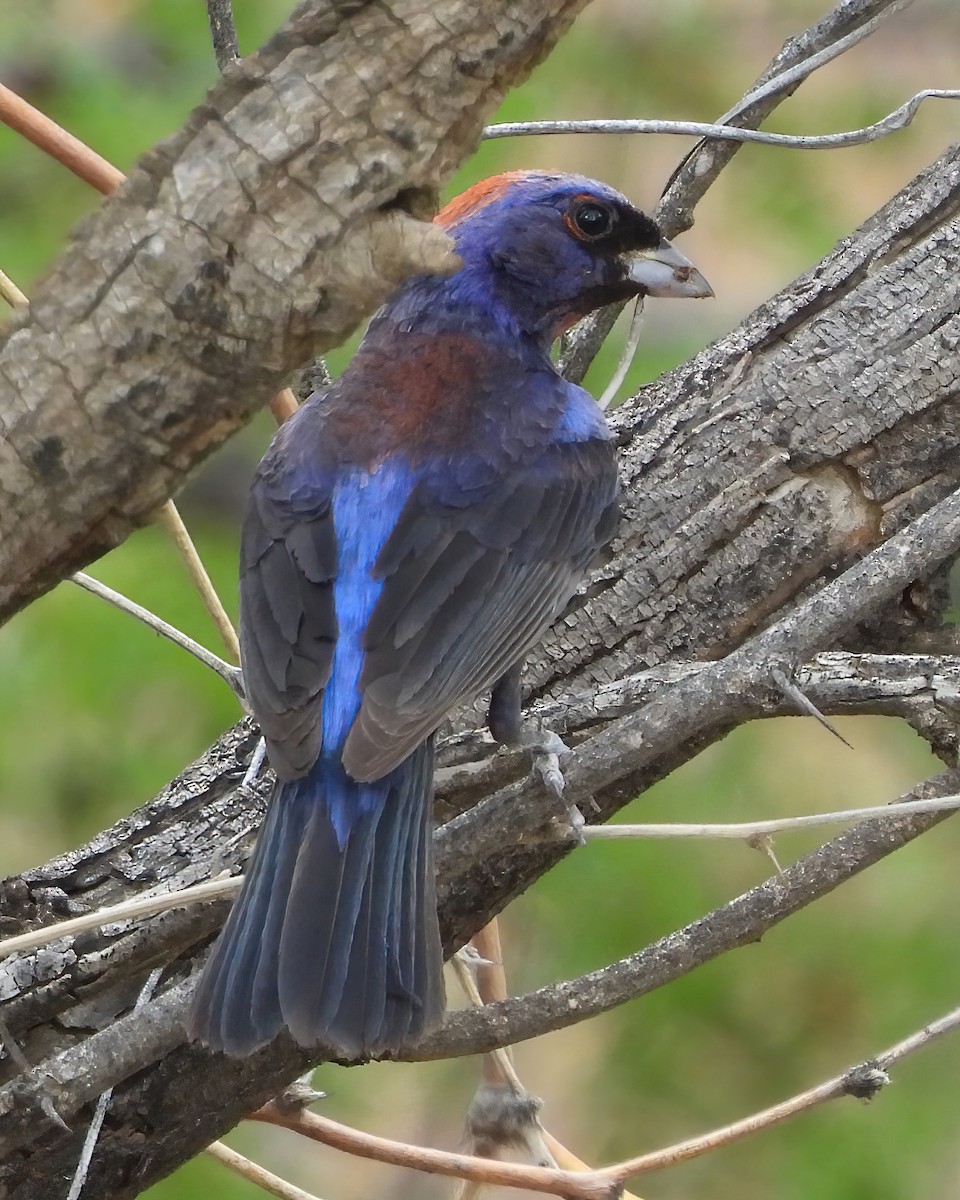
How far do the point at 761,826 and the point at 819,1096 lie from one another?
0.48 meters

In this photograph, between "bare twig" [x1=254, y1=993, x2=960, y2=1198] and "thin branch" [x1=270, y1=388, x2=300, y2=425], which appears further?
"thin branch" [x1=270, y1=388, x2=300, y2=425]

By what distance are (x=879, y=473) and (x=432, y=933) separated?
1.02 metres

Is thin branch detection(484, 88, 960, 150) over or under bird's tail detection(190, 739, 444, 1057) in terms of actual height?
over

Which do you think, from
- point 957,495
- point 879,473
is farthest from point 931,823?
point 879,473

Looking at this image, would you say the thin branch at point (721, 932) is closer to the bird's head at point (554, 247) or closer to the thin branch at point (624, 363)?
the thin branch at point (624, 363)

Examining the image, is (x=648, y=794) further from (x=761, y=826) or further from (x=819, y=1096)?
(x=761, y=826)

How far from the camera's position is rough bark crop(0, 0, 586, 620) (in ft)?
4.25

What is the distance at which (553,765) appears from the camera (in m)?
1.92

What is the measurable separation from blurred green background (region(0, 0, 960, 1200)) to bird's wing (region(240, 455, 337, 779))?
0.79 meters

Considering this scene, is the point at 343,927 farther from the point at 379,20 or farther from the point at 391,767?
the point at 379,20

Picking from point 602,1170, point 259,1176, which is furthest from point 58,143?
point 602,1170

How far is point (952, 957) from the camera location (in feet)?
11.0

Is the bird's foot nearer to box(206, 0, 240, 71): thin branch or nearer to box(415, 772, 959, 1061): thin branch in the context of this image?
box(415, 772, 959, 1061): thin branch

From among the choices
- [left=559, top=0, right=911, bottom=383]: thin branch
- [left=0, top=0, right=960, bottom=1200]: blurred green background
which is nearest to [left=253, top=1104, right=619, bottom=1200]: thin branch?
[left=0, top=0, right=960, bottom=1200]: blurred green background
